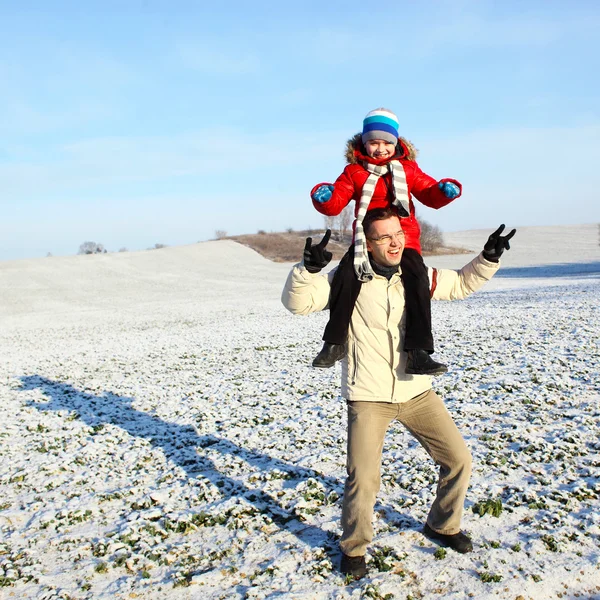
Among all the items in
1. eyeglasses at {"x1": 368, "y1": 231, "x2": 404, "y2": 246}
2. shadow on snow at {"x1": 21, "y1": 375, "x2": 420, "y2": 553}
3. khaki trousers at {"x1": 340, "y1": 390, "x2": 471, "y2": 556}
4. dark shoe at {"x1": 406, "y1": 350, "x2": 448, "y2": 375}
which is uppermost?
eyeglasses at {"x1": 368, "y1": 231, "x2": 404, "y2": 246}

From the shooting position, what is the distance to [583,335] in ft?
43.7

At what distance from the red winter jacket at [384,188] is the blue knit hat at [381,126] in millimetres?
142

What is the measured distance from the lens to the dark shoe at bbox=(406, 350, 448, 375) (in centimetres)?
415

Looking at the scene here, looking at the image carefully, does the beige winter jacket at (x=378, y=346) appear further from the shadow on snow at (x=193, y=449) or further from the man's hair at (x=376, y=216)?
the shadow on snow at (x=193, y=449)

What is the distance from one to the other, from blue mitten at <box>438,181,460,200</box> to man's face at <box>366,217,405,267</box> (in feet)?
2.12

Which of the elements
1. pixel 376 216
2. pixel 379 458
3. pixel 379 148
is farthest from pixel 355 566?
pixel 379 148

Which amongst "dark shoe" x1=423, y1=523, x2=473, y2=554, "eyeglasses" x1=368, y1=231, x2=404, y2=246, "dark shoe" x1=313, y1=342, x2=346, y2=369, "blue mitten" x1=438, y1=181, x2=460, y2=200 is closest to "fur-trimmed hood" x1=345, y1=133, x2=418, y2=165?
"blue mitten" x1=438, y1=181, x2=460, y2=200

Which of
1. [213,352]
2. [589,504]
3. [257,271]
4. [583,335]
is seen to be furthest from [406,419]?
[257,271]

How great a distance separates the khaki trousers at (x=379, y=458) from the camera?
4.14m

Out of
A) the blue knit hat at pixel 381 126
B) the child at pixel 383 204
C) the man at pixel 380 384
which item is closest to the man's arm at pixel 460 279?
the man at pixel 380 384

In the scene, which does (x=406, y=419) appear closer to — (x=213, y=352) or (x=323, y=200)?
(x=323, y=200)

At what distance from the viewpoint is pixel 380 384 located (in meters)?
4.25

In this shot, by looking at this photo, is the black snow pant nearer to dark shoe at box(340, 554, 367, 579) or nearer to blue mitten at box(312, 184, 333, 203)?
blue mitten at box(312, 184, 333, 203)

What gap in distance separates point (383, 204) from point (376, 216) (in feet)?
1.67
